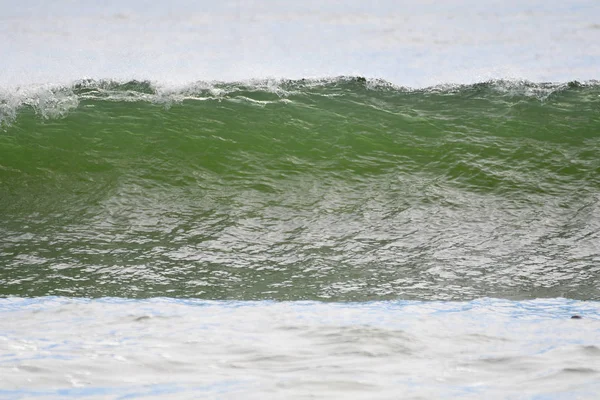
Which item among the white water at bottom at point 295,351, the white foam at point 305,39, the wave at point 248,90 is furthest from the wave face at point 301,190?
the white foam at point 305,39

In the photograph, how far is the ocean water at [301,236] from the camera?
1827 mm

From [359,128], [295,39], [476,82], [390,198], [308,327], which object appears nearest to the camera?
[308,327]

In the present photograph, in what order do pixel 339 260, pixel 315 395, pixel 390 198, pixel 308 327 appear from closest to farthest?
1. pixel 315 395
2. pixel 308 327
3. pixel 339 260
4. pixel 390 198

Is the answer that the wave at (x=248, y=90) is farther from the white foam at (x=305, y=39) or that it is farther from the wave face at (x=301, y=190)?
the white foam at (x=305, y=39)

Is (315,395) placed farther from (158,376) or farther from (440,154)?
(440,154)

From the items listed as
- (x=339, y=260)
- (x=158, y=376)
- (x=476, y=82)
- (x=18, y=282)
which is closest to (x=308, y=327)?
(x=158, y=376)

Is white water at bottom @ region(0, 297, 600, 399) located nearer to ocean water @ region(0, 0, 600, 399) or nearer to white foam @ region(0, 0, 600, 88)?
ocean water @ region(0, 0, 600, 399)

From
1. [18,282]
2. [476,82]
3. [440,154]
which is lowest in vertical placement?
[18,282]

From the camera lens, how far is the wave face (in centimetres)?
318

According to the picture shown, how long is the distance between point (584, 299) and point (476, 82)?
259cm

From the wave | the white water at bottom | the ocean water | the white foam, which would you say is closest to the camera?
the white water at bottom

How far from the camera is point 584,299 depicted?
2.90m

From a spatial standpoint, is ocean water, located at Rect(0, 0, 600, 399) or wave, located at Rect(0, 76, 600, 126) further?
wave, located at Rect(0, 76, 600, 126)

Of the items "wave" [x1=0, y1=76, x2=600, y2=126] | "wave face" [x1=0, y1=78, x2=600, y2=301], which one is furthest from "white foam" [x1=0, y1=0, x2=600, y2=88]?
"wave face" [x1=0, y1=78, x2=600, y2=301]
